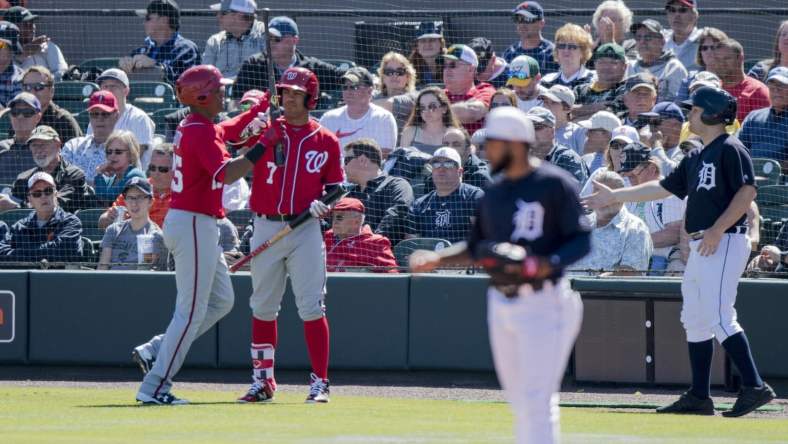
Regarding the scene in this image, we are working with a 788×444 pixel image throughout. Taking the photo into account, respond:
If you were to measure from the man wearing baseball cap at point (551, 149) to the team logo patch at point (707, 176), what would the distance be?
10.1 ft

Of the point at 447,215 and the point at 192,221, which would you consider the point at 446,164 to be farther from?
the point at 192,221

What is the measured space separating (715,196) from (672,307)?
224cm

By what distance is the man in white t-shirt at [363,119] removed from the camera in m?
12.6

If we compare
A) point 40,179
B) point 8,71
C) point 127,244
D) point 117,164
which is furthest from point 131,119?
point 8,71

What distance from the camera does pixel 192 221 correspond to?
8.31m

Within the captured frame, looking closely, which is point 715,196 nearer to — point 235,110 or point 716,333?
point 716,333

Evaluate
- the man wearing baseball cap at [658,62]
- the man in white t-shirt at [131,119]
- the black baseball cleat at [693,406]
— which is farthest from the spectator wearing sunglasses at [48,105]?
the black baseball cleat at [693,406]

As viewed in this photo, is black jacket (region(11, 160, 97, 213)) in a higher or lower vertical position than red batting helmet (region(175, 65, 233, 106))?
lower

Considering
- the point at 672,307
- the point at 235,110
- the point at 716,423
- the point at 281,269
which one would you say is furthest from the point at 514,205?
the point at 235,110

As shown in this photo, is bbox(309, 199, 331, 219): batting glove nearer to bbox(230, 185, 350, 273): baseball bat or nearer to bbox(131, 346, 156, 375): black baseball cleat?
bbox(230, 185, 350, 273): baseball bat

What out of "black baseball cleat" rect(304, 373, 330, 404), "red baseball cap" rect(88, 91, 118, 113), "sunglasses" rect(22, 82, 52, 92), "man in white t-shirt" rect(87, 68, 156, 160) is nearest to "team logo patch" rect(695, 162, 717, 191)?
"black baseball cleat" rect(304, 373, 330, 404)

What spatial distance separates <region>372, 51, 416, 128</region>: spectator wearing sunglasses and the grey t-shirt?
3015 millimetres

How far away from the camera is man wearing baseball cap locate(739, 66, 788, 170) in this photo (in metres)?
11.2

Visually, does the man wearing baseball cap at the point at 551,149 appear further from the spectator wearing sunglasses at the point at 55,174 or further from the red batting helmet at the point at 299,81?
the spectator wearing sunglasses at the point at 55,174
